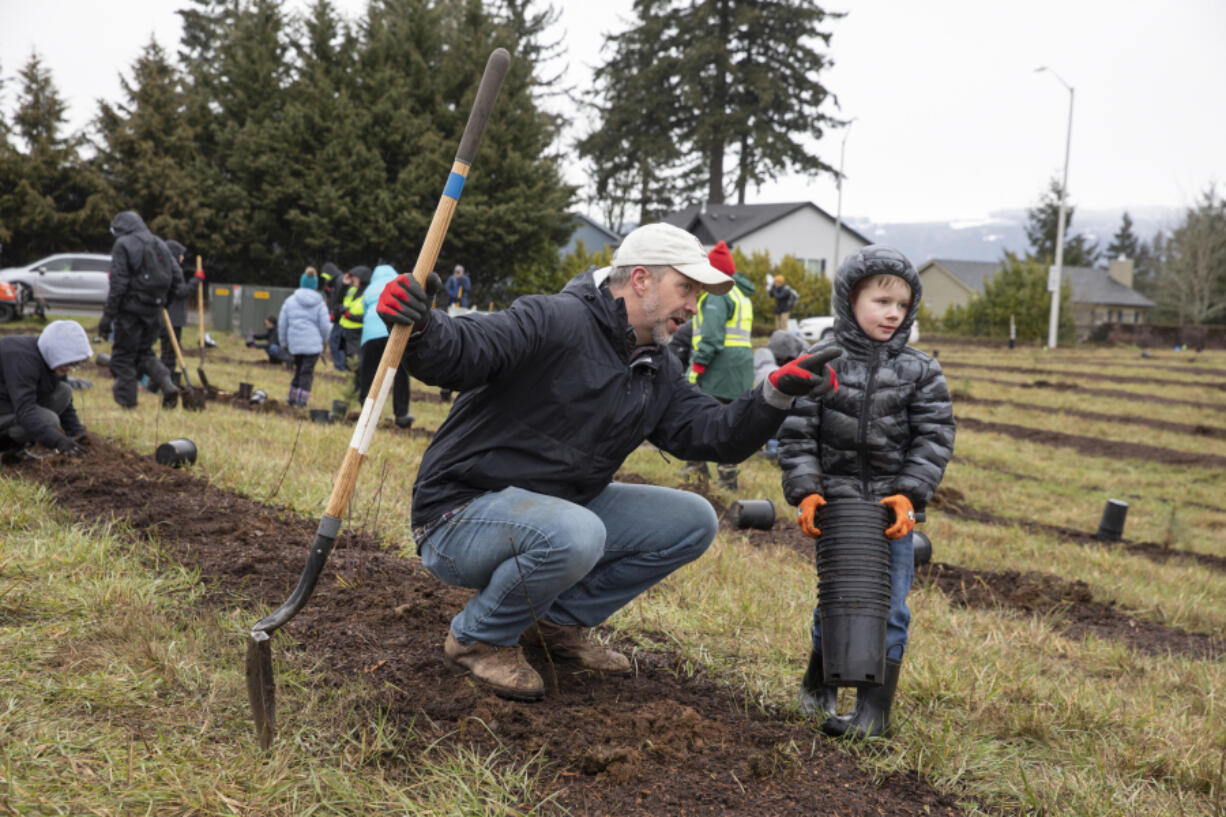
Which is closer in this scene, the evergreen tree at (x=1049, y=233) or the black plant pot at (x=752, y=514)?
the black plant pot at (x=752, y=514)

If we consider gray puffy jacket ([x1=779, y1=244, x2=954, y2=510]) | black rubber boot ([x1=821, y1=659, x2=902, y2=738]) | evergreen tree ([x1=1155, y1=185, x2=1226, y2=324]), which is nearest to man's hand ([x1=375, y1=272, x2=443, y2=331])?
gray puffy jacket ([x1=779, y1=244, x2=954, y2=510])

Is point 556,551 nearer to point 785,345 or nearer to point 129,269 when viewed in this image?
point 785,345

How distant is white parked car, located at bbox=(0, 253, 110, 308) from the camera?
2417 cm

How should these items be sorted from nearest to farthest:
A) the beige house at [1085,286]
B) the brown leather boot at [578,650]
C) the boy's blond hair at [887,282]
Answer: the boy's blond hair at [887,282], the brown leather boot at [578,650], the beige house at [1085,286]

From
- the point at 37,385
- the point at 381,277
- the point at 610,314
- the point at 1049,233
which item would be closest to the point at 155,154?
the point at 381,277

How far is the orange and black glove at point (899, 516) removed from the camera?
11.1ft

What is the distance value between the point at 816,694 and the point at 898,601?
0.45 m

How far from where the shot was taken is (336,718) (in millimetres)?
3121

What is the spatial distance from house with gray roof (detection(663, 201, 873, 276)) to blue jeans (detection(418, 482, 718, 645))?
142 feet

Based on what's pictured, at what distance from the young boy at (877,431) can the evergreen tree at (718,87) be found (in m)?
36.7

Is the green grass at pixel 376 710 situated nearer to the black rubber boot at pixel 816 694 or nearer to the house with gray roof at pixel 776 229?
the black rubber boot at pixel 816 694

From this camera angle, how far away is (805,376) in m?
3.23

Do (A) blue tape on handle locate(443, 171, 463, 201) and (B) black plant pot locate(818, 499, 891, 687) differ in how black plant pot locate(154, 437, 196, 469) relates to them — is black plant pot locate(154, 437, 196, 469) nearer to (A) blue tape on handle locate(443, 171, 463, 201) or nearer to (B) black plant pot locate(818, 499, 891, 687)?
(A) blue tape on handle locate(443, 171, 463, 201)

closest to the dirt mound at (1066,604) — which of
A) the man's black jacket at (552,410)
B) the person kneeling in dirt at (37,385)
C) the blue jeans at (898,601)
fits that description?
the blue jeans at (898,601)
